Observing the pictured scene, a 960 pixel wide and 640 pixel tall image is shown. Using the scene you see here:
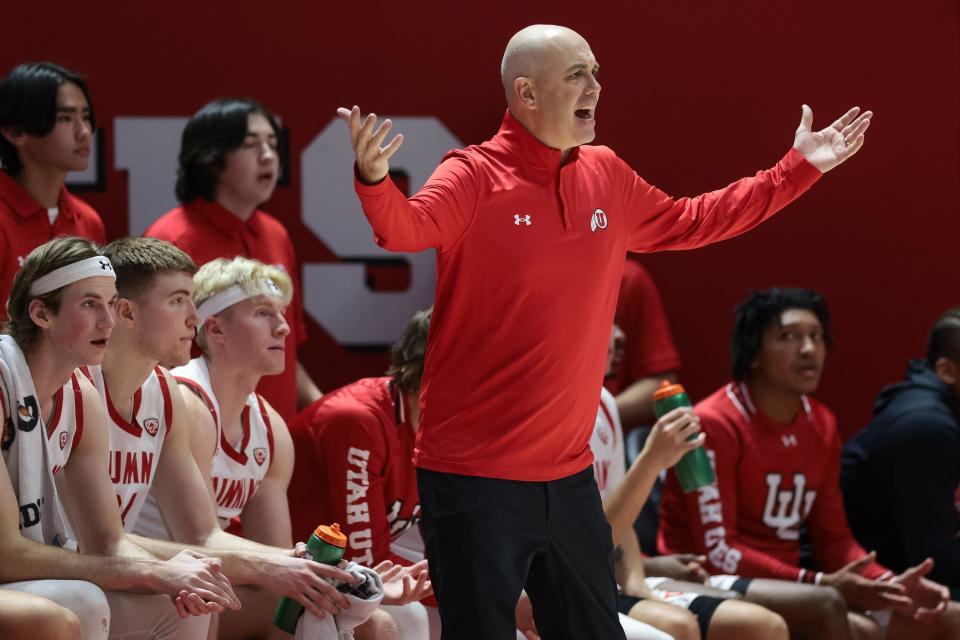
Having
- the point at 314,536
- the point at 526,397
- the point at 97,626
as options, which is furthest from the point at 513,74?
the point at 97,626

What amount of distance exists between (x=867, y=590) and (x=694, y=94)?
88.3 inches

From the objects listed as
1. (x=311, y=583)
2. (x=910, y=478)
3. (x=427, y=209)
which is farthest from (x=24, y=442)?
(x=910, y=478)

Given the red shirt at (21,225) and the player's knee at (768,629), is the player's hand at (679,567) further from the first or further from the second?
the red shirt at (21,225)

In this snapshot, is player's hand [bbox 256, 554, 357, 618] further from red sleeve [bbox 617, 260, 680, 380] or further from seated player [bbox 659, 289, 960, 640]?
red sleeve [bbox 617, 260, 680, 380]

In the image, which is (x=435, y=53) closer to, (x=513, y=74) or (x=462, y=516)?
(x=513, y=74)

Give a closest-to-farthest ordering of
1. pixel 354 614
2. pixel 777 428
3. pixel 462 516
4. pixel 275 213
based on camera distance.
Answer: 1. pixel 462 516
2. pixel 354 614
3. pixel 777 428
4. pixel 275 213

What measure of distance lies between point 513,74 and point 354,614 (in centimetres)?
138

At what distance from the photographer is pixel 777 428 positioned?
17.7 ft

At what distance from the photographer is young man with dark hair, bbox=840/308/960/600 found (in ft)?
17.5

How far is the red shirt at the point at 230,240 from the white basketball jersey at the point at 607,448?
3.58 ft

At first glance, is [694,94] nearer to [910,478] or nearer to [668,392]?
[910,478]

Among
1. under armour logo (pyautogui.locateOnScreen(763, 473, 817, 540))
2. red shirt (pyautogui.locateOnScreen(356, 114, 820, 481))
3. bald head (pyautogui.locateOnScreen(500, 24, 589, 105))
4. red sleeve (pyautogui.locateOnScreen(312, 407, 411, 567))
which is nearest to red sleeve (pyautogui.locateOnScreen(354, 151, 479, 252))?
red shirt (pyautogui.locateOnScreen(356, 114, 820, 481))

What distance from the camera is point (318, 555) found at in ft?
12.2

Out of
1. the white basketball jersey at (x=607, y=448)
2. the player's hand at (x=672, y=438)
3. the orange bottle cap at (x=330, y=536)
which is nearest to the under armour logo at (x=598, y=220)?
the orange bottle cap at (x=330, y=536)
